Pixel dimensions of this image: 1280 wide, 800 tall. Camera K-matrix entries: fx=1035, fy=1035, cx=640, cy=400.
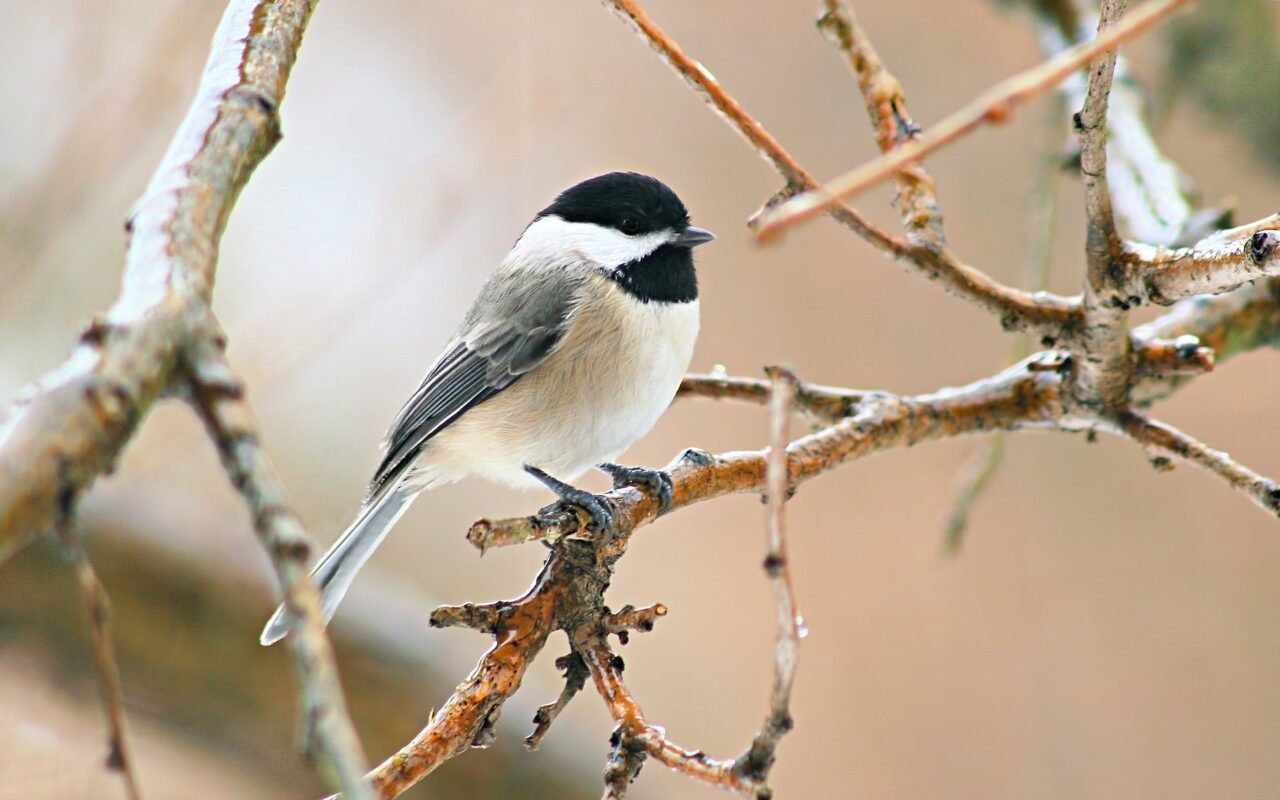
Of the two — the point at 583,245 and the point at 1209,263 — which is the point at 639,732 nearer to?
the point at 1209,263

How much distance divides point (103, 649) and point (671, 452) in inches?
104

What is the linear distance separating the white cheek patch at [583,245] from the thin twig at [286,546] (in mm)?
1312

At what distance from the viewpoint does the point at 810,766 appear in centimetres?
278

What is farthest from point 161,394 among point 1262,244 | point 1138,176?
point 1138,176

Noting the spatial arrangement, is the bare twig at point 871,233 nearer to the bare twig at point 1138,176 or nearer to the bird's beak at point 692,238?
the bare twig at point 1138,176

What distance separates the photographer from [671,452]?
3.04m

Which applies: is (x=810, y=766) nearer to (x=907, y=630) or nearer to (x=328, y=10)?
(x=907, y=630)

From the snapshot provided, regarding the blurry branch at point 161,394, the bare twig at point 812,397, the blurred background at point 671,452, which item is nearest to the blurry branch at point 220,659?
the blurred background at point 671,452

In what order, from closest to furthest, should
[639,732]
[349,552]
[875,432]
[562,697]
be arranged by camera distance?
[639,732] → [562,697] → [875,432] → [349,552]

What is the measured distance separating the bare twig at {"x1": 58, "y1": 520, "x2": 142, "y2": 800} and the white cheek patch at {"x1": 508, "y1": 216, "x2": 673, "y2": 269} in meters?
1.39

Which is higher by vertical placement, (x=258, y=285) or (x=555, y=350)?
(x=258, y=285)

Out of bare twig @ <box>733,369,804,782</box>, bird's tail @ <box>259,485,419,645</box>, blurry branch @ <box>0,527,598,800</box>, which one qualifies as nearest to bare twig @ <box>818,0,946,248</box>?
bare twig @ <box>733,369,804,782</box>

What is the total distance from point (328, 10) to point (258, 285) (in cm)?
113

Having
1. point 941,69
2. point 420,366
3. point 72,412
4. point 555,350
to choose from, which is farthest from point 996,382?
point 420,366
